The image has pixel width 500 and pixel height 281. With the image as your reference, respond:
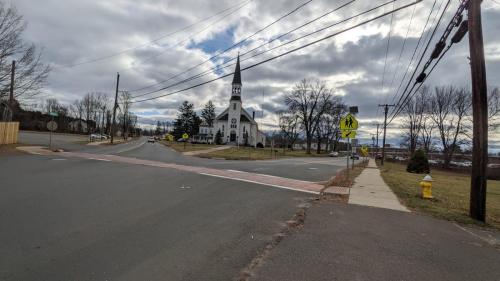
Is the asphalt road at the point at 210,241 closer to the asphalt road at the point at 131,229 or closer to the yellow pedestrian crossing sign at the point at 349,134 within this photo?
the asphalt road at the point at 131,229

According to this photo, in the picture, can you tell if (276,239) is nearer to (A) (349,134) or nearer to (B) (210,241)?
(B) (210,241)

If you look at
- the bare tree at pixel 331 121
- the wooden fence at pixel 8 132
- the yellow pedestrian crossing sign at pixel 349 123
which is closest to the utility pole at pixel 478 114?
the yellow pedestrian crossing sign at pixel 349 123

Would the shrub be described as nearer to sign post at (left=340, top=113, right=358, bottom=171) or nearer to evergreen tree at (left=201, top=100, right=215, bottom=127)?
sign post at (left=340, top=113, right=358, bottom=171)

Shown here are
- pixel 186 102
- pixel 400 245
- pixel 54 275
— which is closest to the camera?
pixel 54 275

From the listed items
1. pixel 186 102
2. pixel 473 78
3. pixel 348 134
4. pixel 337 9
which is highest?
pixel 186 102

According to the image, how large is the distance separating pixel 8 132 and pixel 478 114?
119 ft

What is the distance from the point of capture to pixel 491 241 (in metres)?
6.43

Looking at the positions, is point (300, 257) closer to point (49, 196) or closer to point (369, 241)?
point (369, 241)

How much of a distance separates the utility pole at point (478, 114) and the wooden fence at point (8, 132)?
35060 mm

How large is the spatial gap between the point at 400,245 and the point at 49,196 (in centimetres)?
793

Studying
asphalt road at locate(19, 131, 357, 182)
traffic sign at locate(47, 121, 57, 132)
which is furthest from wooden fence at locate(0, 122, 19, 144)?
asphalt road at locate(19, 131, 357, 182)

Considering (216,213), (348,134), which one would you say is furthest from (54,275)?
(348,134)

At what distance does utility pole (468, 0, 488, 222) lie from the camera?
8336 millimetres

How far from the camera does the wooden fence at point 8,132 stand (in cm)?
3055
